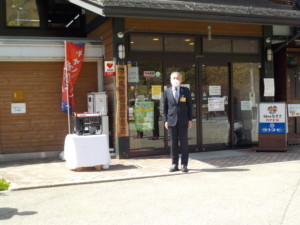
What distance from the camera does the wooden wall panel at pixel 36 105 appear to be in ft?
32.7

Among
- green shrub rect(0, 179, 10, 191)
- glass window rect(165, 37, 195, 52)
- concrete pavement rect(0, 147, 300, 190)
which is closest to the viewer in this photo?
green shrub rect(0, 179, 10, 191)

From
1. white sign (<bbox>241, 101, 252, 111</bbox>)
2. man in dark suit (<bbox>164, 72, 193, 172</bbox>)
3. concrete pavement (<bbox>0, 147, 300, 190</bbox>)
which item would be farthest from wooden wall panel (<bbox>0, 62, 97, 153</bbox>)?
white sign (<bbox>241, 101, 252, 111</bbox>)

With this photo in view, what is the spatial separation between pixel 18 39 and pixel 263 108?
6171 mm

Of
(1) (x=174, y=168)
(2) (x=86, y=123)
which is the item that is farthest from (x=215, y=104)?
(2) (x=86, y=123)

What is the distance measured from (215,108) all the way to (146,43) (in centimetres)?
245

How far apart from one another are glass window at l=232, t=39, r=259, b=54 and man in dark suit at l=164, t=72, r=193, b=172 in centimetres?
336

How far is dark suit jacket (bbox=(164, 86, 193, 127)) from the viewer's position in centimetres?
795

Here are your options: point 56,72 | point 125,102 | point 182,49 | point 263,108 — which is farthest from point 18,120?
point 263,108

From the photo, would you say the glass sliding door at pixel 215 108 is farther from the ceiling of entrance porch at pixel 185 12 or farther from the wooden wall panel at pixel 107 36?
the wooden wall panel at pixel 107 36

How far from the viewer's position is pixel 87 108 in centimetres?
1052

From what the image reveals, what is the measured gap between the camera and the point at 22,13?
1124 centimetres

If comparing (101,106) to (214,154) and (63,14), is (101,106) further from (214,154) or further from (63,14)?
(63,14)

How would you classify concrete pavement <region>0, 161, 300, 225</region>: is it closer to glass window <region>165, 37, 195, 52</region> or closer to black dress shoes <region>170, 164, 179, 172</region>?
black dress shoes <region>170, 164, 179, 172</region>

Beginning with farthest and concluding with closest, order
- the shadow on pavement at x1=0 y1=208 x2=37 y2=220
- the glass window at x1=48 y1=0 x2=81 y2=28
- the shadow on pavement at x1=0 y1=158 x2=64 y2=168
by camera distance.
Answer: the glass window at x1=48 y1=0 x2=81 y2=28
the shadow on pavement at x1=0 y1=158 x2=64 y2=168
the shadow on pavement at x1=0 y1=208 x2=37 y2=220
